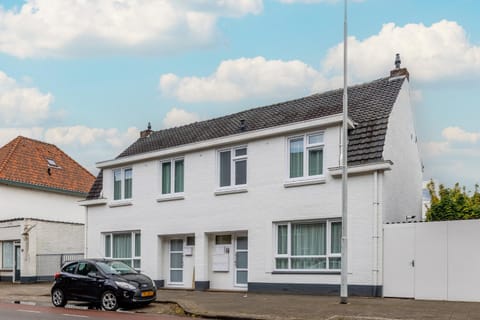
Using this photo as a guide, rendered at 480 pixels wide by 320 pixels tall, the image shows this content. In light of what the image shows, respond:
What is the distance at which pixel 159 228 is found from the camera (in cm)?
2789

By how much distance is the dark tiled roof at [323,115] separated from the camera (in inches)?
856

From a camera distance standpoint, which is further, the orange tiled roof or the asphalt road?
the orange tiled roof

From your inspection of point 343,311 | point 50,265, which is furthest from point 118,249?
point 343,311

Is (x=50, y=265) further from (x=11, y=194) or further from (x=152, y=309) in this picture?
(x=152, y=309)

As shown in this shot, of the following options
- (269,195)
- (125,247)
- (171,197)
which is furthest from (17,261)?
(269,195)

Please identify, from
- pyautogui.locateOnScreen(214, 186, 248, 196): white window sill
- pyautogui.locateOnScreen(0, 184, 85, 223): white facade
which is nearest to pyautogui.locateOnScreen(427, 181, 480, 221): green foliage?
pyautogui.locateOnScreen(214, 186, 248, 196): white window sill

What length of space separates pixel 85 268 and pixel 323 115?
9.86 metres

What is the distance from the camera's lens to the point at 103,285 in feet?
64.9

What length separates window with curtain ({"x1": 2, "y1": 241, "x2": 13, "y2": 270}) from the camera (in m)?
35.9

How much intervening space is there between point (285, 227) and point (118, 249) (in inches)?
392

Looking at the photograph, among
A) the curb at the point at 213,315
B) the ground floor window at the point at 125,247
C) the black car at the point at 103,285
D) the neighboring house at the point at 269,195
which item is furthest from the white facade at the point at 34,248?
the curb at the point at 213,315

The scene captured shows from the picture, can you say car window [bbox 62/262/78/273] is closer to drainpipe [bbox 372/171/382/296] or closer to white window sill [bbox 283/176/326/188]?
white window sill [bbox 283/176/326/188]

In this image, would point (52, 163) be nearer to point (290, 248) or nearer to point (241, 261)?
point (241, 261)

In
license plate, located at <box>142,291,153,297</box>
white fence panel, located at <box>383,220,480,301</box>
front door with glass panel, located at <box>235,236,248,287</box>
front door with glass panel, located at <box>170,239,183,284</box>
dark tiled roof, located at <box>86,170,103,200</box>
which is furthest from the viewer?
dark tiled roof, located at <box>86,170,103,200</box>
